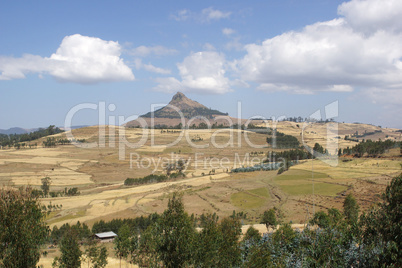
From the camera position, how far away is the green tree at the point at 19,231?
15570 mm

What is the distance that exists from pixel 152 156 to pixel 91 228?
308ft

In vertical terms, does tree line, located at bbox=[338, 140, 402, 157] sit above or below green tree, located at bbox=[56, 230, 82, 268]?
above

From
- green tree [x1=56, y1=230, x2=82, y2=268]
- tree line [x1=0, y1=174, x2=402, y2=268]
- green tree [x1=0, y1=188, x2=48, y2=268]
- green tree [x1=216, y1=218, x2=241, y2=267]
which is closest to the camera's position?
green tree [x1=0, y1=188, x2=48, y2=268]

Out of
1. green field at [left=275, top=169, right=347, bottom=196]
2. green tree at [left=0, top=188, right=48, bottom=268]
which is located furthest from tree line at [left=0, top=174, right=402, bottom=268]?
green field at [left=275, top=169, right=347, bottom=196]

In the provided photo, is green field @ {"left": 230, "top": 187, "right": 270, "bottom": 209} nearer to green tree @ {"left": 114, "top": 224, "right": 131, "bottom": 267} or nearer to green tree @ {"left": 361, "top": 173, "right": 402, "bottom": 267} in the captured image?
green tree @ {"left": 114, "top": 224, "right": 131, "bottom": 267}

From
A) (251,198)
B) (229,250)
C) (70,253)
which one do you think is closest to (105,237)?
(70,253)

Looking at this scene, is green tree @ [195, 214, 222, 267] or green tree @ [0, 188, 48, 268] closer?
green tree @ [0, 188, 48, 268]

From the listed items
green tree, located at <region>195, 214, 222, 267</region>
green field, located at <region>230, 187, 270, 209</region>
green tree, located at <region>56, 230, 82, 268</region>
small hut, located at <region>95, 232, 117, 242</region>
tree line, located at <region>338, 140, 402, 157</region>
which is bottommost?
small hut, located at <region>95, 232, 117, 242</region>

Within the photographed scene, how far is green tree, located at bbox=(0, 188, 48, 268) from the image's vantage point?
15.6 m

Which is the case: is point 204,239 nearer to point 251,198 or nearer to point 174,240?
point 174,240

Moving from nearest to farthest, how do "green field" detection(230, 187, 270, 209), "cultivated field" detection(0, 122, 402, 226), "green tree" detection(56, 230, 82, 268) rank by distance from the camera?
"green tree" detection(56, 230, 82, 268) → "cultivated field" detection(0, 122, 402, 226) → "green field" detection(230, 187, 270, 209)

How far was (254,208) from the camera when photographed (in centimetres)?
7044

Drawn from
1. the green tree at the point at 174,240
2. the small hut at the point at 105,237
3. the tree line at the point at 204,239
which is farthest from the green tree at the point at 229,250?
the small hut at the point at 105,237

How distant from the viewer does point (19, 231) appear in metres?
16.0
